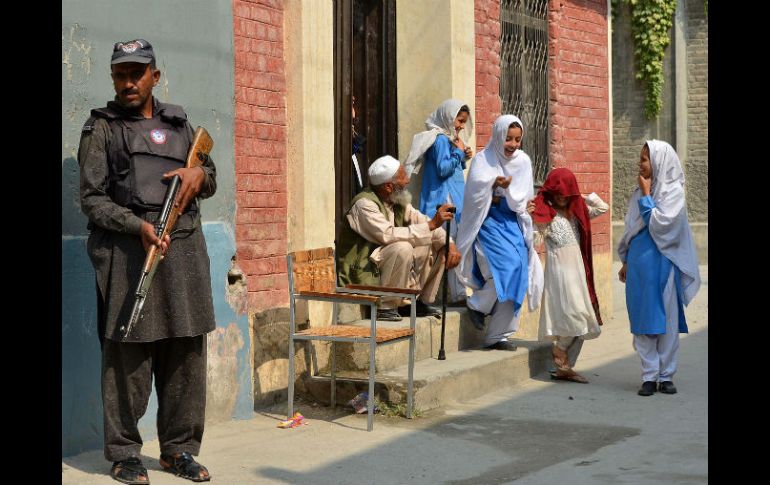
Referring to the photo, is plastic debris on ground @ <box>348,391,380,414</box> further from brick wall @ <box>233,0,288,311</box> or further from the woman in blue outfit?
the woman in blue outfit

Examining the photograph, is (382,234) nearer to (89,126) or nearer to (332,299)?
(332,299)

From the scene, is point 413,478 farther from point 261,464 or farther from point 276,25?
point 276,25

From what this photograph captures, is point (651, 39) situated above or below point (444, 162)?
above

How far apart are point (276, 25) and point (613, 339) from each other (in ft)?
15.5

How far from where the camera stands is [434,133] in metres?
9.12

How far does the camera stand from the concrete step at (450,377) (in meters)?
7.32

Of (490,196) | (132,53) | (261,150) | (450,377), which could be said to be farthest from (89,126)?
(490,196)

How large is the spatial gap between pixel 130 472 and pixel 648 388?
3926 millimetres

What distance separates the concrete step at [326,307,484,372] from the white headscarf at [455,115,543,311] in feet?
1.05

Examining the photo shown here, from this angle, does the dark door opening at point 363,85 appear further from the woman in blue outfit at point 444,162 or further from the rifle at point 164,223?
the rifle at point 164,223

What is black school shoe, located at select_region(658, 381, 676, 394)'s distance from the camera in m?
8.16

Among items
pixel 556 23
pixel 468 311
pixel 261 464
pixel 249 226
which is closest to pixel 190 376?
pixel 261 464

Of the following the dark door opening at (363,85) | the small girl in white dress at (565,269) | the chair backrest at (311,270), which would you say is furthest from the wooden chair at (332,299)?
the dark door opening at (363,85)

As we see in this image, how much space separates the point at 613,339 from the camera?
1089cm
